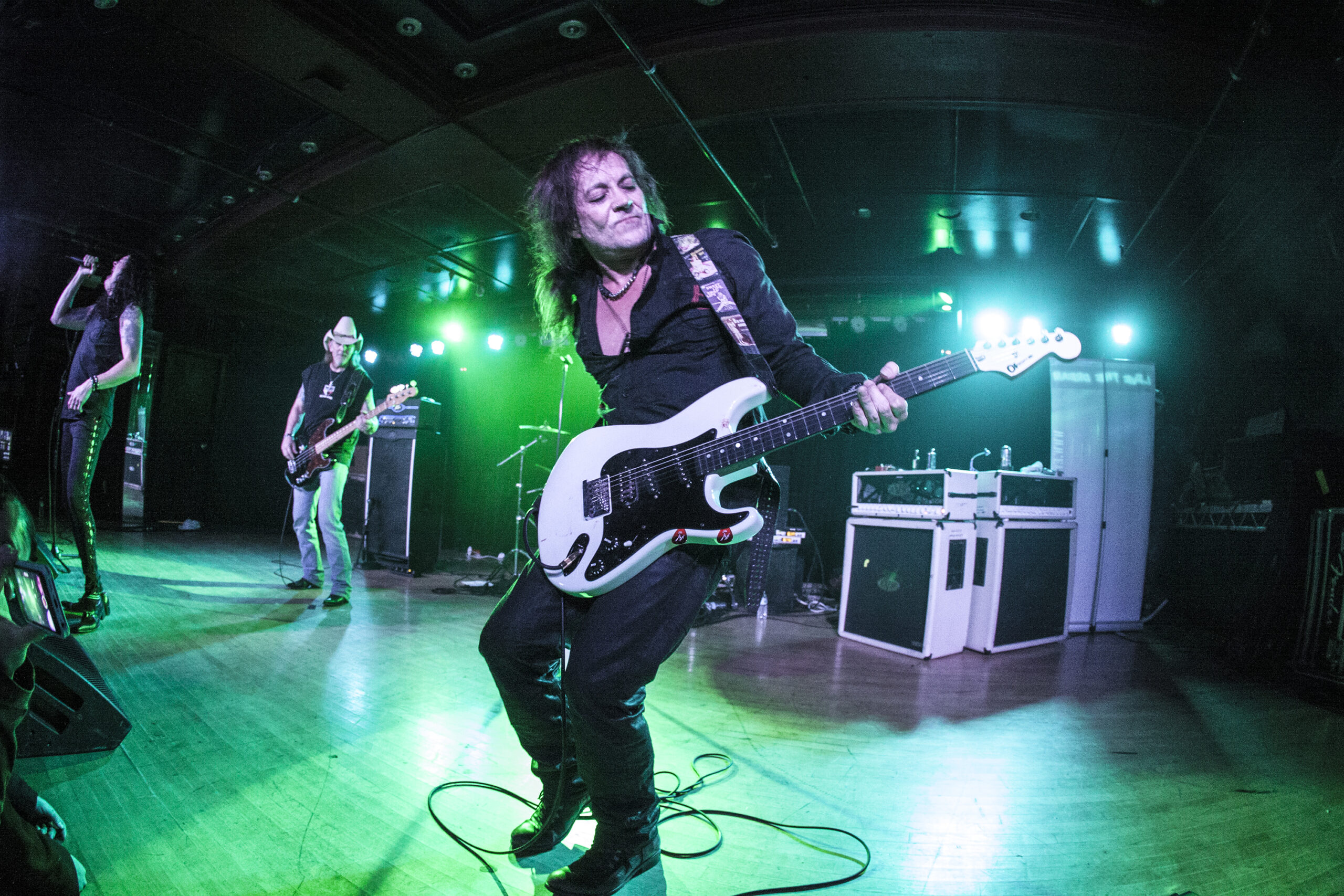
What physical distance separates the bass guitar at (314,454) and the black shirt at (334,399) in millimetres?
36

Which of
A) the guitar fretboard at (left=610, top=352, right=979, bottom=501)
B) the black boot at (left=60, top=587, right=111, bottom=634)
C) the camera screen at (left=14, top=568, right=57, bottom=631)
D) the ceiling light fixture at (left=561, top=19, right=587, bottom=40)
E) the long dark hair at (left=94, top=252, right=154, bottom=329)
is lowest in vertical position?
the black boot at (left=60, top=587, right=111, bottom=634)

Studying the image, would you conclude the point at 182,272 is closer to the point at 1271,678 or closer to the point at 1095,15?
the point at 1095,15

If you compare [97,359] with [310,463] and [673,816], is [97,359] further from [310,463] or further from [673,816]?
[673,816]

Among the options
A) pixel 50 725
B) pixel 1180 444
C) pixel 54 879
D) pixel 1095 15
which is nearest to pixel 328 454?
pixel 50 725

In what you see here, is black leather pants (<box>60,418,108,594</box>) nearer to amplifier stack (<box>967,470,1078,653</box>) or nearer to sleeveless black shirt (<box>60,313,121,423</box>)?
sleeveless black shirt (<box>60,313,121,423</box>)

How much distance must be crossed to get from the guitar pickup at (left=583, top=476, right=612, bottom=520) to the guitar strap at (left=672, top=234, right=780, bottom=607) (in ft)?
1.24

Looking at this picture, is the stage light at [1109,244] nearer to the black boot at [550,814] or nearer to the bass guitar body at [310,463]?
the black boot at [550,814]

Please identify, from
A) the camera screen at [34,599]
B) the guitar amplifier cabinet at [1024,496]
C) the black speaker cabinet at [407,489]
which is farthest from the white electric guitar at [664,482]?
the black speaker cabinet at [407,489]

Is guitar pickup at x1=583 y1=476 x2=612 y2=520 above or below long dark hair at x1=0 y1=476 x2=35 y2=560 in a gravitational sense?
above

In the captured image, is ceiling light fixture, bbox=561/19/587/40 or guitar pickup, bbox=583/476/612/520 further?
ceiling light fixture, bbox=561/19/587/40

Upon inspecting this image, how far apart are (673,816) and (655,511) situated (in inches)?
41.8

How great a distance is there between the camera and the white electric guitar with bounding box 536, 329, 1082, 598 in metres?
1.43

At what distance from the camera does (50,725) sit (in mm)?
1918

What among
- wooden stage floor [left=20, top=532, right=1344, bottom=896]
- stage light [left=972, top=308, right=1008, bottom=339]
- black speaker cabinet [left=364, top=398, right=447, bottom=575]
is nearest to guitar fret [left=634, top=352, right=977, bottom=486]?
wooden stage floor [left=20, top=532, right=1344, bottom=896]
